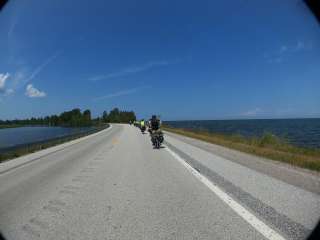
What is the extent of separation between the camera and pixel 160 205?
258 inches

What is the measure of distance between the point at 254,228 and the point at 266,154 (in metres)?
11.3

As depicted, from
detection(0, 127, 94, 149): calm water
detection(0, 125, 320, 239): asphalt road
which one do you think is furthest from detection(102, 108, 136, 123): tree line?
detection(0, 125, 320, 239): asphalt road

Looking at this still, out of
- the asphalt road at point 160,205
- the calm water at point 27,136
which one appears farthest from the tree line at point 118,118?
the asphalt road at point 160,205

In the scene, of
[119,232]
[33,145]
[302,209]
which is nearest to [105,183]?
[119,232]

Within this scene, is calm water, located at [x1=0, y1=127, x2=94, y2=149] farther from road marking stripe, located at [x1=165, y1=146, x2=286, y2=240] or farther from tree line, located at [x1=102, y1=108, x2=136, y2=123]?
tree line, located at [x1=102, y1=108, x2=136, y2=123]

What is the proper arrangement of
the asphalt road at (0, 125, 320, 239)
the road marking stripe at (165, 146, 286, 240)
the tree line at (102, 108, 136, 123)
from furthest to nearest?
the tree line at (102, 108, 136, 123) < the asphalt road at (0, 125, 320, 239) < the road marking stripe at (165, 146, 286, 240)

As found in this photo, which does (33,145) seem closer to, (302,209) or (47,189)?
(47,189)

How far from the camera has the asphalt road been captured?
197 inches

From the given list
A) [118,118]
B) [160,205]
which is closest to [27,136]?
[160,205]

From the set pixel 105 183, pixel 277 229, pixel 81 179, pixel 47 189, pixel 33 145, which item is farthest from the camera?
pixel 33 145

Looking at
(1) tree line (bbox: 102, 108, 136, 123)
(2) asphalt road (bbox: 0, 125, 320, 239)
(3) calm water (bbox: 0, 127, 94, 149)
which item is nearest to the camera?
(2) asphalt road (bbox: 0, 125, 320, 239)

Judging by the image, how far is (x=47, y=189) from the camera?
8570mm

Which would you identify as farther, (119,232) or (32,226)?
(32,226)

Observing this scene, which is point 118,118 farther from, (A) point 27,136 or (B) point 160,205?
(B) point 160,205
